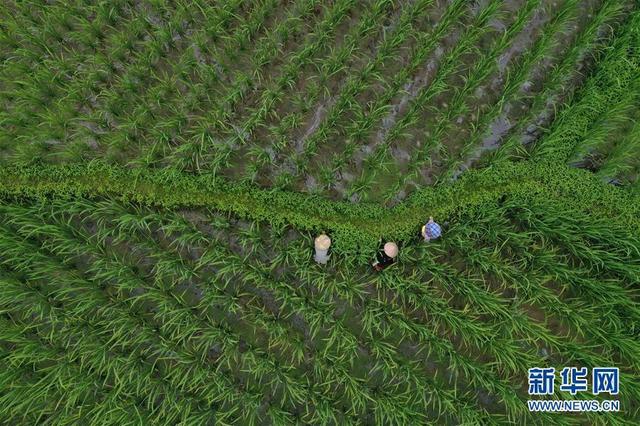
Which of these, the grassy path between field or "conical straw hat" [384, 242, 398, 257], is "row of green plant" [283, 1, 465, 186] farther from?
"conical straw hat" [384, 242, 398, 257]

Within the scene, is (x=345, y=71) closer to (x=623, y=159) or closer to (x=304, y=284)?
(x=304, y=284)

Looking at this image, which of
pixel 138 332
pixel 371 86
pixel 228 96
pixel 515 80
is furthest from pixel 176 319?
pixel 515 80

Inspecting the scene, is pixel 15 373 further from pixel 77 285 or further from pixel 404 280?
pixel 404 280

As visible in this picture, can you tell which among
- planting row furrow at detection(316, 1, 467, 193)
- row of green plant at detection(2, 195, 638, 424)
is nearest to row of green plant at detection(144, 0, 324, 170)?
row of green plant at detection(2, 195, 638, 424)

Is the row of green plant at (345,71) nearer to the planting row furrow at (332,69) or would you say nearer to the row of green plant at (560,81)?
the planting row furrow at (332,69)

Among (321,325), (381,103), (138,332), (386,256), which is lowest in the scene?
(321,325)

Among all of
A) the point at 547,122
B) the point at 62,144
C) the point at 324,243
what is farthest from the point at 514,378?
the point at 62,144
